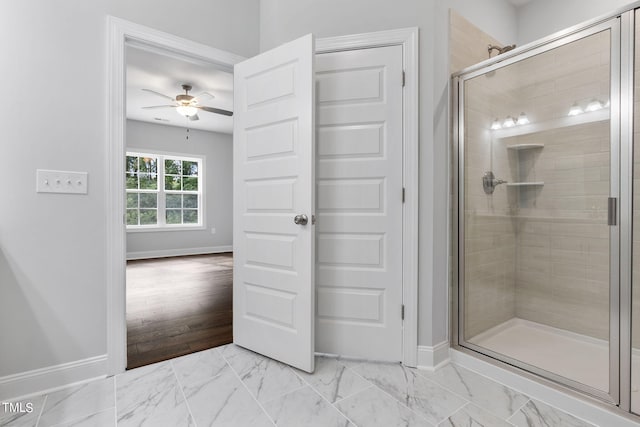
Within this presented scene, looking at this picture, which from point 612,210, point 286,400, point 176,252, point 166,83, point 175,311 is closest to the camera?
point 612,210

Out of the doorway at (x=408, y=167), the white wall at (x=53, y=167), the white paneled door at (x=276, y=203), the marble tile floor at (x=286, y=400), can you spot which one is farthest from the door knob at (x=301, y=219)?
the white wall at (x=53, y=167)

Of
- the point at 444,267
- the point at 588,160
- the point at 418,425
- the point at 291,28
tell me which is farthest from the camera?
the point at 291,28

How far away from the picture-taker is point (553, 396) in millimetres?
1642

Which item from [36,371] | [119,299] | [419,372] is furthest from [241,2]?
[419,372]

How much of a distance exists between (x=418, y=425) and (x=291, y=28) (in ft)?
8.40

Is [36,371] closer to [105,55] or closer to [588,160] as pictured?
[105,55]

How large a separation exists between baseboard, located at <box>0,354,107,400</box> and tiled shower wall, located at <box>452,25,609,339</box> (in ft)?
7.67

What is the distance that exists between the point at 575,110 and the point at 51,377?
11.0ft

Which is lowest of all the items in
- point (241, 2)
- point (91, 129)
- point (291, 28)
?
point (91, 129)

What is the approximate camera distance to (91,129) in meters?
1.86

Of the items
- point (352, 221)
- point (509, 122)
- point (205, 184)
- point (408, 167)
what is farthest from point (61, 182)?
point (205, 184)

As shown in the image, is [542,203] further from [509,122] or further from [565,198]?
[509,122]

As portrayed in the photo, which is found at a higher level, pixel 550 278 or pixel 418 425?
pixel 550 278

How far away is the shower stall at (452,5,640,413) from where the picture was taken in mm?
1505
